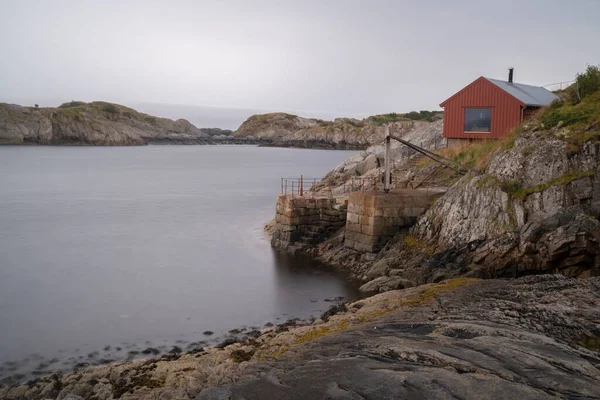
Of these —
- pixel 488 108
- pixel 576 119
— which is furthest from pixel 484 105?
pixel 576 119

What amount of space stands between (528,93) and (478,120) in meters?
3.24

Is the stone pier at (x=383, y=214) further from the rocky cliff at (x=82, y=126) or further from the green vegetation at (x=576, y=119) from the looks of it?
the rocky cliff at (x=82, y=126)

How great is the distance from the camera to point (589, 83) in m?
19.4

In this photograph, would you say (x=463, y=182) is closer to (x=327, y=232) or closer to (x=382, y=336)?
(x=327, y=232)

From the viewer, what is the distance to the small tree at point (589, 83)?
19312 mm

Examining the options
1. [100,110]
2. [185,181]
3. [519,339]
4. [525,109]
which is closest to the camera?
[519,339]

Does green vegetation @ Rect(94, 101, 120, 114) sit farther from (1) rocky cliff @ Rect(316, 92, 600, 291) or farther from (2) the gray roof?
(1) rocky cliff @ Rect(316, 92, 600, 291)

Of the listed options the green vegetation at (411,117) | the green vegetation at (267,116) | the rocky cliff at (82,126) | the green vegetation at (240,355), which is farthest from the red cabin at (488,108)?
the green vegetation at (267,116)

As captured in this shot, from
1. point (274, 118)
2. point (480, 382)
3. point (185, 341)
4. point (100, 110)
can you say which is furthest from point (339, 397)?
point (274, 118)

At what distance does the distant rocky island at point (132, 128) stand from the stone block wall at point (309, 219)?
68064 mm

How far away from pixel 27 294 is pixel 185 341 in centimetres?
754

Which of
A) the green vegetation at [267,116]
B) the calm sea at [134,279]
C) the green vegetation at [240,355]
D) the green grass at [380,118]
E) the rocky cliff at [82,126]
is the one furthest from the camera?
the green vegetation at [267,116]

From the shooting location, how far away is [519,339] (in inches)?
385

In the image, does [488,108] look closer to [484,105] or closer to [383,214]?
[484,105]
